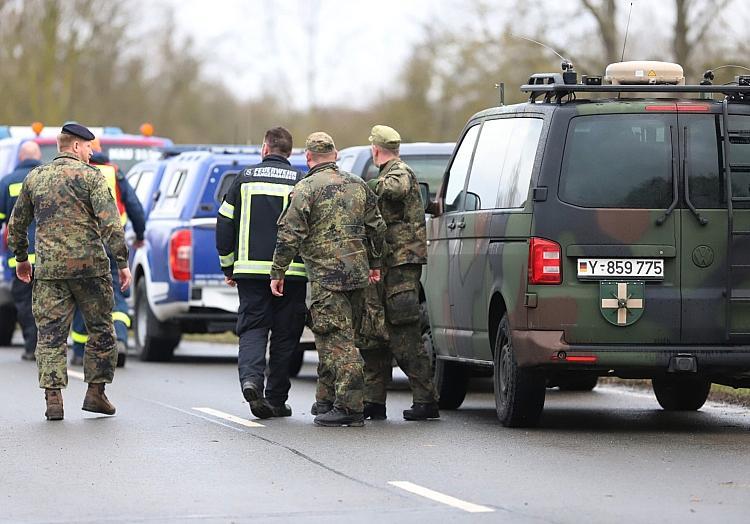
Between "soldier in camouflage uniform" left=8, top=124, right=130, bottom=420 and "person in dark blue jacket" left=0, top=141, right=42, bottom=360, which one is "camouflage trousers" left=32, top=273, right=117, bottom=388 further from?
"person in dark blue jacket" left=0, top=141, right=42, bottom=360

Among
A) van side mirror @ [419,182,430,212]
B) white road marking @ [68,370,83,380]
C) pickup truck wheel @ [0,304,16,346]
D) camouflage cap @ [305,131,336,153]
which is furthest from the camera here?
pickup truck wheel @ [0,304,16,346]

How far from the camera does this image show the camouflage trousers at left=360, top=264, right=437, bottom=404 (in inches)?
454

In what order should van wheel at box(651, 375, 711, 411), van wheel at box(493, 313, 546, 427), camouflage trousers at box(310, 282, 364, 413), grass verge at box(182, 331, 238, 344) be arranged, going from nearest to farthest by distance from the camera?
van wheel at box(493, 313, 546, 427)
camouflage trousers at box(310, 282, 364, 413)
van wheel at box(651, 375, 711, 411)
grass verge at box(182, 331, 238, 344)

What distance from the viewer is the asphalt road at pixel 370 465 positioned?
7.65 m

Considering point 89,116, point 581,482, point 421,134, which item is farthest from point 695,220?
point 89,116

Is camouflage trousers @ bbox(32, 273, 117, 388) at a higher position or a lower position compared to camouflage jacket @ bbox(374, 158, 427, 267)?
lower

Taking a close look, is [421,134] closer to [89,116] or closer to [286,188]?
[89,116]

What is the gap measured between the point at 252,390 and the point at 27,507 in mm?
3815

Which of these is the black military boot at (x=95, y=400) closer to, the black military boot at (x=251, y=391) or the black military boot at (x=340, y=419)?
the black military boot at (x=251, y=391)

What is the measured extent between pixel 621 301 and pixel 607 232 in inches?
16.3

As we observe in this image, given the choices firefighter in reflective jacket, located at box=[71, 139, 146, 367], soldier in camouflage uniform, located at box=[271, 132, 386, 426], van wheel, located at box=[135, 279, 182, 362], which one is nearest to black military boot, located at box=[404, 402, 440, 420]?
soldier in camouflage uniform, located at box=[271, 132, 386, 426]

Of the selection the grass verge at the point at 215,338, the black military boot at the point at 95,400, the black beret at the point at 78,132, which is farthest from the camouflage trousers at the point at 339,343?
the grass verge at the point at 215,338

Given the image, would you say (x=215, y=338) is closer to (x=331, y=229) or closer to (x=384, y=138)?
(x=384, y=138)

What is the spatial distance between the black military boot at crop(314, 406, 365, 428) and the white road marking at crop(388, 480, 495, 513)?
105 inches
